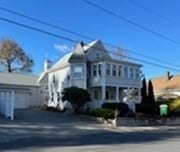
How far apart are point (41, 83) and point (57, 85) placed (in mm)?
7235

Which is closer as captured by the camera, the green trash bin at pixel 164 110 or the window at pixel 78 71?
the green trash bin at pixel 164 110

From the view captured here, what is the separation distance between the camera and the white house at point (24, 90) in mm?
48731

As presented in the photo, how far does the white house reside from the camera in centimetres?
4873

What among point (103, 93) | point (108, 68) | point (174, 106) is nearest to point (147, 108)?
point (174, 106)

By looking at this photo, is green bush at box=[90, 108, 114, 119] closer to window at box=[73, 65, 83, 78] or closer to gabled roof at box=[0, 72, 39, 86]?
window at box=[73, 65, 83, 78]

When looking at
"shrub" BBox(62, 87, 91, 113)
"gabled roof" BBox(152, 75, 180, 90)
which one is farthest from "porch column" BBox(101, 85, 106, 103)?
"gabled roof" BBox(152, 75, 180, 90)

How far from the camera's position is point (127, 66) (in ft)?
158

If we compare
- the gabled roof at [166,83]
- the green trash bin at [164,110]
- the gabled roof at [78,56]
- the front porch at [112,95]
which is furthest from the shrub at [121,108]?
the gabled roof at [166,83]

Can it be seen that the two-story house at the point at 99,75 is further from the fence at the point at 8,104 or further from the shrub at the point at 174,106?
the fence at the point at 8,104

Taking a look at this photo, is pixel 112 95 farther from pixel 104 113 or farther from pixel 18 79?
pixel 18 79

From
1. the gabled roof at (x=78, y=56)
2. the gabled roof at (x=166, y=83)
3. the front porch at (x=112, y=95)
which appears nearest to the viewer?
the front porch at (x=112, y=95)

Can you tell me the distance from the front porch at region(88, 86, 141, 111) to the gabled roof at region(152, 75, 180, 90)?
17.3m

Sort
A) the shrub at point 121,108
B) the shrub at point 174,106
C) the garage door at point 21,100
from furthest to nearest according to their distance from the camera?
the garage door at point 21,100 < the shrub at point 174,106 < the shrub at point 121,108

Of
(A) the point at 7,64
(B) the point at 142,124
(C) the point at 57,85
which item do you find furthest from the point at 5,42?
(B) the point at 142,124
